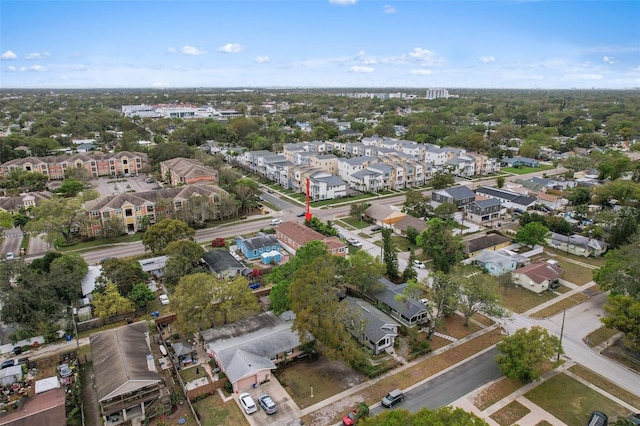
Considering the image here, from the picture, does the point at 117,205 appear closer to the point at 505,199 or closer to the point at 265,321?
the point at 265,321

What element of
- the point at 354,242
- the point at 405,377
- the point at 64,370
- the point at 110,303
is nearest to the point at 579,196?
the point at 354,242

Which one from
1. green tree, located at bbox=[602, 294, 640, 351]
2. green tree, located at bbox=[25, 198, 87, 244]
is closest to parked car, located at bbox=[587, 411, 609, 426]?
green tree, located at bbox=[602, 294, 640, 351]

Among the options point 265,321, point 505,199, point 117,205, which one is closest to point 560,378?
point 265,321

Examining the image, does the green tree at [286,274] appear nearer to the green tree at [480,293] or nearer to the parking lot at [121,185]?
the green tree at [480,293]

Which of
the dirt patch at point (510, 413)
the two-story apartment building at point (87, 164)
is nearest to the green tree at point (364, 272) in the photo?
the dirt patch at point (510, 413)

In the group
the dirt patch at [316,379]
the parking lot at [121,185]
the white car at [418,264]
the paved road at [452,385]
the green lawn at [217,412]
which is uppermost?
the parking lot at [121,185]

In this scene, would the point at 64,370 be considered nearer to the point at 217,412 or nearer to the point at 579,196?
the point at 217,412

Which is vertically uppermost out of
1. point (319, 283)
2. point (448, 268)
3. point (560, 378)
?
point (319, 283)
